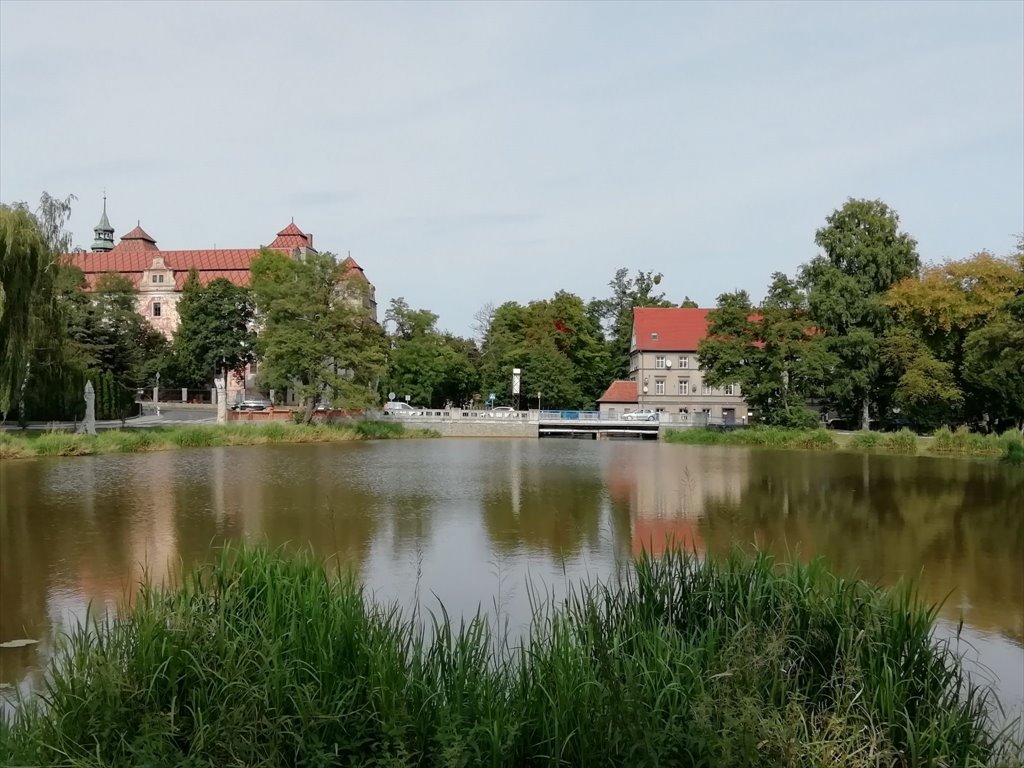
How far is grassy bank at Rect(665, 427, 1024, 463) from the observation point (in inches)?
1217

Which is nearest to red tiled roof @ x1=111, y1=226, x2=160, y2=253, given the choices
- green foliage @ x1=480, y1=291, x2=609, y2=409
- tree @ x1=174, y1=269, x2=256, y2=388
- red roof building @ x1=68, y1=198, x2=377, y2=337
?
red roof building @ x1=68, y1=198, x2=377, y2=337

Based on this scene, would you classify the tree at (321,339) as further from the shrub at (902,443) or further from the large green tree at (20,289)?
the shrub at (902,443)

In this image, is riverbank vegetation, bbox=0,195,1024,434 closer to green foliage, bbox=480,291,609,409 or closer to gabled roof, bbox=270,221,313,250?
green foliage, bbox=480,291,609,409

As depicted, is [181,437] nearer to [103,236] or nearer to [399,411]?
[399,411]

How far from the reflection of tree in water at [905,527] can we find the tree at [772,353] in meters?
14.2

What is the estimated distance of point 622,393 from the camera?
59.5m

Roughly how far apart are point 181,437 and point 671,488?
62.1 ft

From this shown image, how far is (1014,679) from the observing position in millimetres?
6449

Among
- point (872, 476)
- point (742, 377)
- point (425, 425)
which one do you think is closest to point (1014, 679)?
point (872, 476)

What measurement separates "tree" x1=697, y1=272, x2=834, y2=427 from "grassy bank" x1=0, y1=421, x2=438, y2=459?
623 inches

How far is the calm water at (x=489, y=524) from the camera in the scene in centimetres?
848

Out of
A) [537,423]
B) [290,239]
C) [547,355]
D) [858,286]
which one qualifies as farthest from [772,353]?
[290,239]

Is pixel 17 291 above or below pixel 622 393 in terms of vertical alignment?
above

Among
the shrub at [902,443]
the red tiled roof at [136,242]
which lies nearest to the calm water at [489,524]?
the shrub at [902,443]
